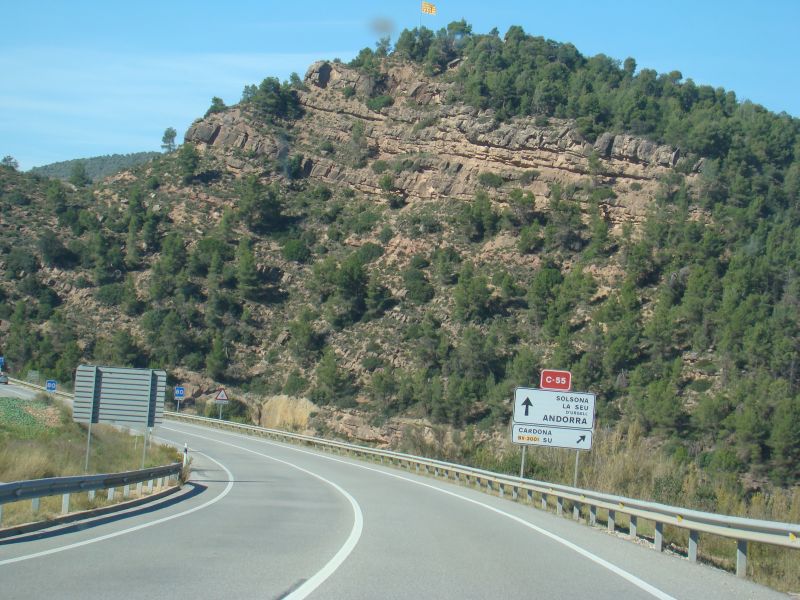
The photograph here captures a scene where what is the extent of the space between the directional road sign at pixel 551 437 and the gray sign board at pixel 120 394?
31.9ft

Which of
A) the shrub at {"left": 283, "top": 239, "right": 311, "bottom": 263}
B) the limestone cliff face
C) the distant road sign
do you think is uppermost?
the limestone cliff face

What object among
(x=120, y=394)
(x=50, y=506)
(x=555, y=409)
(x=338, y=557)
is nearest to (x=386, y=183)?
(x=555, y=409)

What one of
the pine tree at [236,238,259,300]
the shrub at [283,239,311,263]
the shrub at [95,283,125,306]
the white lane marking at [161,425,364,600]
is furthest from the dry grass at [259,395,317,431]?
the white lane marking at [161,425,364,600]

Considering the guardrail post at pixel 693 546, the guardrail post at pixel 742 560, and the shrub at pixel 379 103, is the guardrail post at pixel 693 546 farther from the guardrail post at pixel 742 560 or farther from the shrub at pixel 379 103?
the shrub at pixel 379 103

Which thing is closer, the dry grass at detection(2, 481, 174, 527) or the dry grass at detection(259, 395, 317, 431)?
the dry grass at detection(2, 481, 174, 527)

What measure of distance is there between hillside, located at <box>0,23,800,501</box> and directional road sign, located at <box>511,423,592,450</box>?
15.8m

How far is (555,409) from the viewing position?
23.6 metres

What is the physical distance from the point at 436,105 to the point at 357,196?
41.4 feet

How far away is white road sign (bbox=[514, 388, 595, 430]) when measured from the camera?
76.7 feet

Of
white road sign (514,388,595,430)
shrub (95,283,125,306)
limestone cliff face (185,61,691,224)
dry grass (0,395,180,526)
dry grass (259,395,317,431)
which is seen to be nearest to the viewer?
dry grass (0,395,180,526)

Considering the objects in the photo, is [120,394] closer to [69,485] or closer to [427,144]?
[69,485]

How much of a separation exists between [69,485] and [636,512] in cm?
923

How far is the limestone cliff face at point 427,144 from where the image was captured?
69125 millimetres

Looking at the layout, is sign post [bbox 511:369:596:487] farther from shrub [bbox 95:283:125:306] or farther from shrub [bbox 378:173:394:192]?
shrub [bbox 378:173:394:192]
